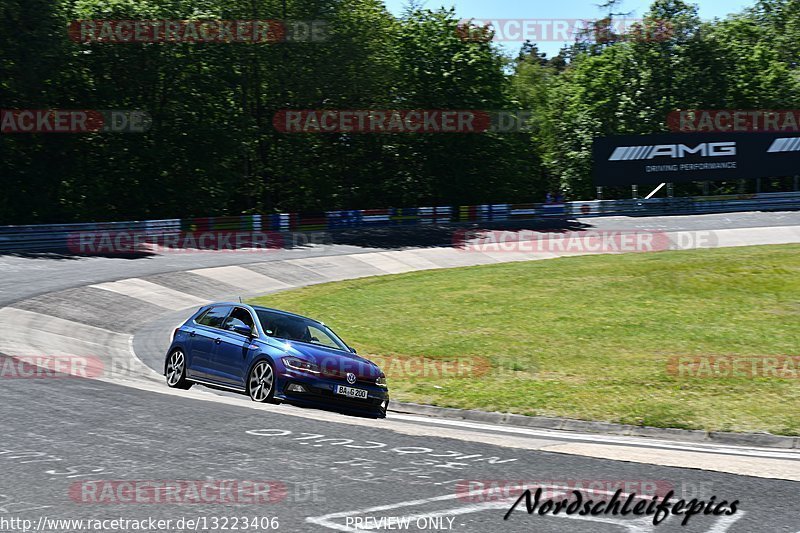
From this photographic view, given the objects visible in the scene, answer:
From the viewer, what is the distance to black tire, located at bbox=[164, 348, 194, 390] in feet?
49.1

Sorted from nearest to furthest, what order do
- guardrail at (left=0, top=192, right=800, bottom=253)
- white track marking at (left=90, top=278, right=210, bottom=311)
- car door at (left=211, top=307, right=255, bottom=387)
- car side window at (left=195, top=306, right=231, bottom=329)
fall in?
car door at (left=211, top=307, right=255, bottom=387) < car side window at (left=195, top=306, right=231, bottom=329) < white track marking at (left=90, top=278, right=210, bottom=311) < guardrail at (left=0, top=192, right=800, bottom=253)

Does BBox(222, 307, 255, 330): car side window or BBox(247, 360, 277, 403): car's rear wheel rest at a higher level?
BBox(222, 307, 255, 330): car side window

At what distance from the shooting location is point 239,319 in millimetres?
14391

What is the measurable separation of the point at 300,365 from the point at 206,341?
2.31 metres

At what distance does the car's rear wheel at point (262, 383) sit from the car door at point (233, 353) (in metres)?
0.22

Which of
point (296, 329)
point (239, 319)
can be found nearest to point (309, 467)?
point (296, 329)

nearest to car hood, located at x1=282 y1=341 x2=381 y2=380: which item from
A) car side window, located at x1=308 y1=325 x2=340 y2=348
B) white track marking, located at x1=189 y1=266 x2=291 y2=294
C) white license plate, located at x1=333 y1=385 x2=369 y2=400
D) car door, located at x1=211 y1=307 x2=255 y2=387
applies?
white license plate, located at x1=333 y1=385 x2=369 y2=400

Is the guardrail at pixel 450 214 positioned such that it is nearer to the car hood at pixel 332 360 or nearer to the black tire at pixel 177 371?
the black tire at pixel 177 371

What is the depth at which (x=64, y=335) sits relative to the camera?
67.8 feet

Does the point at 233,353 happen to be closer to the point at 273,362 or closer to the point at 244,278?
the point at 273,362

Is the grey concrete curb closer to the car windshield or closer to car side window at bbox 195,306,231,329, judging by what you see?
the car windshield

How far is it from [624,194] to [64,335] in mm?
46769

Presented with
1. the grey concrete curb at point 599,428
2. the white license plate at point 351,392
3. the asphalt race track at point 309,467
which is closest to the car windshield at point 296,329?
the white license plate at point 351,392

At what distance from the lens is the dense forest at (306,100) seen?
147ft
